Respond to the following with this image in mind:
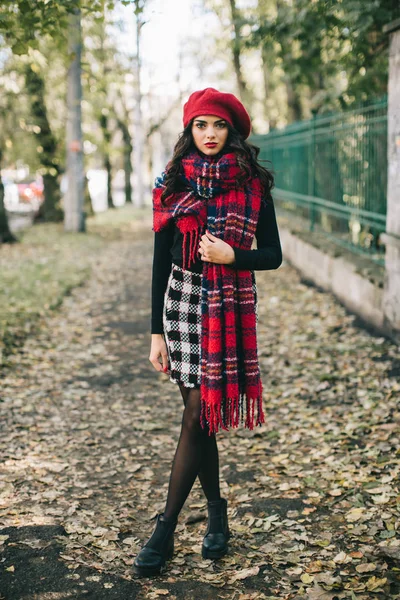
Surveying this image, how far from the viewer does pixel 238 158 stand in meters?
2.95

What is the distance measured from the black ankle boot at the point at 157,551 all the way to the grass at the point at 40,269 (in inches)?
150

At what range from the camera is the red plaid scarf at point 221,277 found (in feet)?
9.68

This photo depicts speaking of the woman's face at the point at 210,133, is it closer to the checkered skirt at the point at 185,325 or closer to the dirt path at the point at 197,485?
the checkered skirt at the point at 185,325

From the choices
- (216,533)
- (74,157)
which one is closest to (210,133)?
(216,533)

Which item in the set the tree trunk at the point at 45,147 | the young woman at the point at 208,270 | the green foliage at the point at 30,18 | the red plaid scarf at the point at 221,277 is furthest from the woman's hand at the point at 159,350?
the tree trunk at the point at 45,147

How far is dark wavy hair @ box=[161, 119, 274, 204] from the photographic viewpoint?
2.98 metres

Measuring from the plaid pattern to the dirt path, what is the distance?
3.14ft

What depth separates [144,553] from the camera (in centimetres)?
312

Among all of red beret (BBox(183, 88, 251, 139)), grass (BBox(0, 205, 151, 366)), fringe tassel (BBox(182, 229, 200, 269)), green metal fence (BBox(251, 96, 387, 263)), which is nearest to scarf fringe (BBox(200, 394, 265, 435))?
fringe tassel (BBox(182, 229, 200, 269))

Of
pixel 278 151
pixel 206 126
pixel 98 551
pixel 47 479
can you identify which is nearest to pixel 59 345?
pixel 47 479

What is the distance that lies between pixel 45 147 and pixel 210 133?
58.9 ft

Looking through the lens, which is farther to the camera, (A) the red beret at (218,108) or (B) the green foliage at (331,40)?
(B) the green foliage at (331,40)

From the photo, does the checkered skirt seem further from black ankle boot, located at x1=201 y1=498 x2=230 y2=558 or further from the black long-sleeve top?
black ankle boot, located at x1=201 y1=498 x2=230 y2=558

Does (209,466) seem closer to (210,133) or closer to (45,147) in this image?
(210,133)
